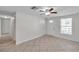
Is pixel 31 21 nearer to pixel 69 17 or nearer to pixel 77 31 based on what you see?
pixel 69 17

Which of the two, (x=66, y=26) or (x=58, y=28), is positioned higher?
(x=66, y=26)

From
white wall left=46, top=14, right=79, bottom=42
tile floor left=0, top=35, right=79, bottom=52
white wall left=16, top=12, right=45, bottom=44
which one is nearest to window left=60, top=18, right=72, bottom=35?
white wall left=46, top=14, right=79, bottom=42

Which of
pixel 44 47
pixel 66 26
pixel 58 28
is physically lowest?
pixel 44 47

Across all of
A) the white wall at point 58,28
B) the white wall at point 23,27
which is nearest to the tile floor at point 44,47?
the white wall at point 23,27

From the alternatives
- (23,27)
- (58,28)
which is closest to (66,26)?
(58,28)

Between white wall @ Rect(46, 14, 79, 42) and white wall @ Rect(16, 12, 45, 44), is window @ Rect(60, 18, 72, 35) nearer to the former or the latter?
white wall @ Rect(46, 14, 79, 42)

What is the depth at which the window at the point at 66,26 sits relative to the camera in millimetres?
7171

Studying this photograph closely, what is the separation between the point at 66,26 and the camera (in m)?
7.62

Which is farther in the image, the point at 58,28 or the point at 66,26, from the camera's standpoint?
the point at 58,28

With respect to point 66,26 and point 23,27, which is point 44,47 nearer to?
point 23,27

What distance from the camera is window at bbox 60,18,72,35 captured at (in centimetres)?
717

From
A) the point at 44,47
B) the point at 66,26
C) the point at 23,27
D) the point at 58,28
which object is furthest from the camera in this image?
the point at 58,28

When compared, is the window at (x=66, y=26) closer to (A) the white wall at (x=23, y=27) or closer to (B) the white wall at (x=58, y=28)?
(B) the white wall at (x=58, y=28)
